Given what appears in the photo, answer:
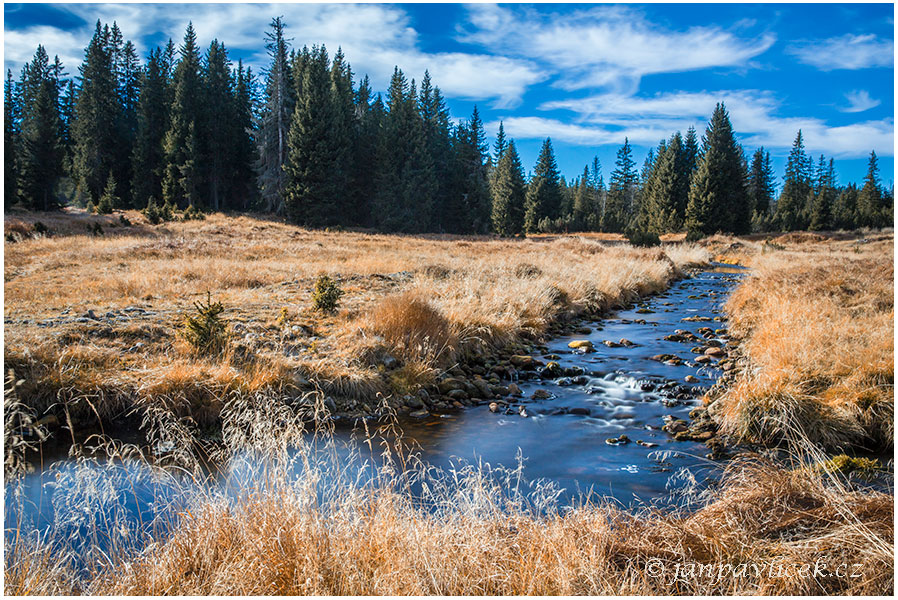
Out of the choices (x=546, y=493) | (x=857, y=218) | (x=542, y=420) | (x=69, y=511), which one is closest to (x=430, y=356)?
(x=542, y=420)

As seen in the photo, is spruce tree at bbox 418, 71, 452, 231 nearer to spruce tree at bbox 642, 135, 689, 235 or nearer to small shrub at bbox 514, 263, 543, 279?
spruce tree at bbox 642, 135, 689, 235

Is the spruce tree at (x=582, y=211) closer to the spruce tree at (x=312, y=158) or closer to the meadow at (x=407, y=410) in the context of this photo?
the spruce tree at (x=312, y=158)

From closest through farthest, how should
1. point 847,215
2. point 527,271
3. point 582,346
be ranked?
1. point 582,346
2. point 527,271
3. point 847,215

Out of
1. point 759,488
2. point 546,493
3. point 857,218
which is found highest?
point 857,218

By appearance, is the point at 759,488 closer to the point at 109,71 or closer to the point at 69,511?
the point at 69,511

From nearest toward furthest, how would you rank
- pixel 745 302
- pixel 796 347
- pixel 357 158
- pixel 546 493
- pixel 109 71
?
pixel 546 493, pixel 796 347, pixel 745 302, pixel 357 158, pixel 109 71

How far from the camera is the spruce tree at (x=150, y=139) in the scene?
163ft

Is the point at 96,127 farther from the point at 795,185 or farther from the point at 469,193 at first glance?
the point at 795,185

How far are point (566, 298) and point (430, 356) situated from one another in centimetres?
715

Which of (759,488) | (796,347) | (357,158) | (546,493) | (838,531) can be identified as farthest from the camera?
(357,158)

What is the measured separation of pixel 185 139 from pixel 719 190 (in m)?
47.7

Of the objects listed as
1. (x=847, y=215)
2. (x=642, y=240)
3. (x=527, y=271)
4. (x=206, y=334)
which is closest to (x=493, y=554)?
(x=206, y=334)

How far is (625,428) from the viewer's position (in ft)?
23.7

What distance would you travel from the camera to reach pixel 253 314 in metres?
10.7
